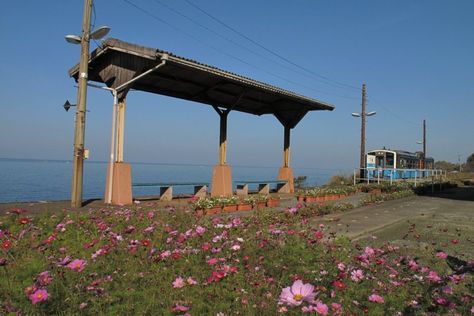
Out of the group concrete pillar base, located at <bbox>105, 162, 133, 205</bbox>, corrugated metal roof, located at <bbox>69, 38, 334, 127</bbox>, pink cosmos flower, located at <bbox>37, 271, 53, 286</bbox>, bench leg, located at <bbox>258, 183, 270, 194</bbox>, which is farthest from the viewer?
bench leg, located at <bbox>258, 183, 270, 194</bbox>

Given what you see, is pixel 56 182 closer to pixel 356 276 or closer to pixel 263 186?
pixel 263 186

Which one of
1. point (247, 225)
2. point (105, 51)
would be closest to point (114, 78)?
point (105, 51)

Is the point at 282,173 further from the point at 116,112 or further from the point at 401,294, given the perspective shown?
the point at 401,294

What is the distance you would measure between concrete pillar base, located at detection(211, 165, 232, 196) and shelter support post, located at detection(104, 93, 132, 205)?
441 centimetres

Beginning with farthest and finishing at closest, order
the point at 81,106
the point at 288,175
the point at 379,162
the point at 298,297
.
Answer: the point at 379,162 < the point at 288,175 < the point at 81,106 < the point at 298,297

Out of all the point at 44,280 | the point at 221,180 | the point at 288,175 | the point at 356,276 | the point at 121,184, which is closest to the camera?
A: the point at 44,280

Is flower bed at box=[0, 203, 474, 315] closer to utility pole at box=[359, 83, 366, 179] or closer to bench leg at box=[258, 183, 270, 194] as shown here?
bench leg at box=[258, 183, 270, 194]

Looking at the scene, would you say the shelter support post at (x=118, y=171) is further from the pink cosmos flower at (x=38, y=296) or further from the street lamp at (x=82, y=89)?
the pink cosmos flower at (x=38, y=296)

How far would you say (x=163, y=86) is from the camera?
13.9 m

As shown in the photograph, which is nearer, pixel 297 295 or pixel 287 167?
pixel 297 295

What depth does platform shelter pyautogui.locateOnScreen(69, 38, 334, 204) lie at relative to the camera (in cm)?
1103

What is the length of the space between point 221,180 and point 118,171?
4.83 meters

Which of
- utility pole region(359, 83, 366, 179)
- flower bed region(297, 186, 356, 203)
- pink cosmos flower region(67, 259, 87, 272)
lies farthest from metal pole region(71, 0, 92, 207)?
utility pole region(359, 83, 366, 179)

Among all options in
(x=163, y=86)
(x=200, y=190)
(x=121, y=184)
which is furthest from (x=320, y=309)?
(x=200, y=190)
